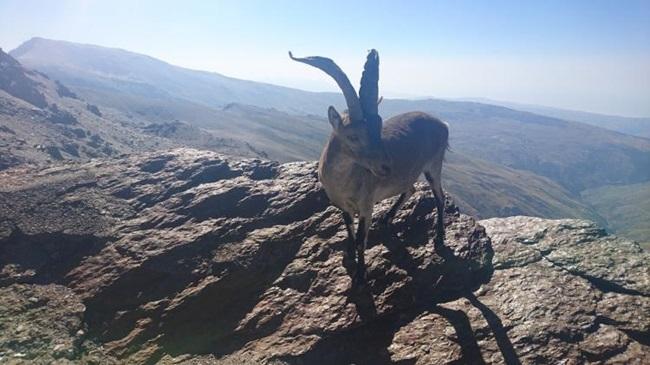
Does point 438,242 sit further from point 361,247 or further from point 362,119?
point 362,119

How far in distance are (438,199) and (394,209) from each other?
5.40ft

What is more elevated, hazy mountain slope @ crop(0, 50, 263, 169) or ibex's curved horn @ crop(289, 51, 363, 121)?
ibex's curved horn @ crop(289, 51, 363, 121)

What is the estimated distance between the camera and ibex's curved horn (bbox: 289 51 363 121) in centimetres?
1235

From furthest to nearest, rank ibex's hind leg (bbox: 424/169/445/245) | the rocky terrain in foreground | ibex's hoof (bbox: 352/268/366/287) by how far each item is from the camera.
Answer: ibex's hind leg (bbox: 424/169/445/245) → ibex's hoof (bbox: 352/268/366/287) → the rocky terrain in foreground

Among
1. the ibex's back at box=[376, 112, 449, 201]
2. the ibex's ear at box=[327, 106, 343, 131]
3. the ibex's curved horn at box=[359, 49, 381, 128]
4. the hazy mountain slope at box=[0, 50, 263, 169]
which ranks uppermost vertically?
the ibex's curved horn at box=[359, 49, 381, 128]

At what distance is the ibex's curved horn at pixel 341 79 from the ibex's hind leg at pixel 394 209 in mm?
4146

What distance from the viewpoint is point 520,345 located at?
10453 millimetres

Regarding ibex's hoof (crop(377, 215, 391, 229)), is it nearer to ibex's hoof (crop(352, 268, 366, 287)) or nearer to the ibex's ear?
ibex's hoof (crop(352, 268, 366, 287))

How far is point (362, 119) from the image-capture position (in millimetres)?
12367

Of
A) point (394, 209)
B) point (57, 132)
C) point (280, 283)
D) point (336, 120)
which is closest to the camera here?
point (336, 120)

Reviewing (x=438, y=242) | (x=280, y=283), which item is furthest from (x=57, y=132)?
(x=438, y=242)

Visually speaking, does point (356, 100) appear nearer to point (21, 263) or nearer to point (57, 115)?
point (21, 263)

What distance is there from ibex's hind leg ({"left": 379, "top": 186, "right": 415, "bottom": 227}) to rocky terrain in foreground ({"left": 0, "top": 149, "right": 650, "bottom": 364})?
303 mm

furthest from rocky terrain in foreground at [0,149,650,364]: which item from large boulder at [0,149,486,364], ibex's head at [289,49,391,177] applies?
ibex's head at [289,49,391,177]
